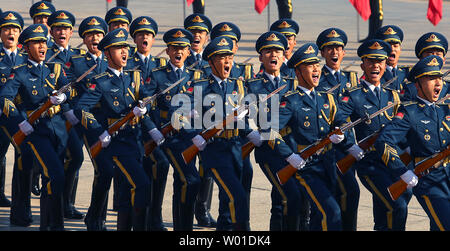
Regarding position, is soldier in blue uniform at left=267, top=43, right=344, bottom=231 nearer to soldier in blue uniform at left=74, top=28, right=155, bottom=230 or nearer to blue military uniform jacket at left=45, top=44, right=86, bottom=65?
soldier in blue uniform at left=74, top=28, right=155, bottom=230

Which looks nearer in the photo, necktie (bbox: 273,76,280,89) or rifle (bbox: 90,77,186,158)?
rifle (bbox: 90,77,186,158)

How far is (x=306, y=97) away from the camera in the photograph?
11.3m

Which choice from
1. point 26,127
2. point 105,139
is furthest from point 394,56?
point 26,127

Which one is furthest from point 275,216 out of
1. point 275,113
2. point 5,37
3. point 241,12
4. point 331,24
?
point 241,12

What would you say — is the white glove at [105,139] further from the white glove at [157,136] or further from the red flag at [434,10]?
the red flag at [434,10]

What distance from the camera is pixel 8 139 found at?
521 inches

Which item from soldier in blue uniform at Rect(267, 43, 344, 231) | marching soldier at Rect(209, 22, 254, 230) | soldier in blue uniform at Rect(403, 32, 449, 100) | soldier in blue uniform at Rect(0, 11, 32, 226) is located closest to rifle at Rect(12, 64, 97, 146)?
soldier in blue uniform at Rect(0, 11, 32, 226)

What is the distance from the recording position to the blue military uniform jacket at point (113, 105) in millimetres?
11734

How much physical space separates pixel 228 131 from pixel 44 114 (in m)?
1.92

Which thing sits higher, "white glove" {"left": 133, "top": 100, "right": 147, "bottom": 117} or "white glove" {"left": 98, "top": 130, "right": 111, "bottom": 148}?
"white glove" {"left": 133, "top": 100, "right": 147, "bottom": 117}

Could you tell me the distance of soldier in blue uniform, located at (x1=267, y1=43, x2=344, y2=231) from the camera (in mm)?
10945

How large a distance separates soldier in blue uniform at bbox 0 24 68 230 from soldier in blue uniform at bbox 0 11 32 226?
0.65 ft
